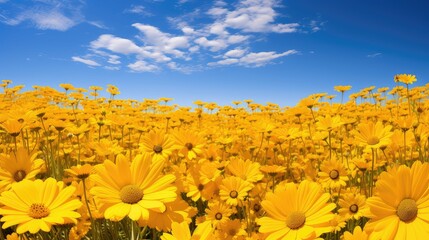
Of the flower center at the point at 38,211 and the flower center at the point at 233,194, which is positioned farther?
the flower center at the point at 233,194

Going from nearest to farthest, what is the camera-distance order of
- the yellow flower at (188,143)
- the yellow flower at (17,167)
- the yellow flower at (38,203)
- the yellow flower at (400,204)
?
the yellow flower at (400,204) < the yellow flower at (38,203) < the yellow flower at (17,167) < the yellow flower at (188,143)

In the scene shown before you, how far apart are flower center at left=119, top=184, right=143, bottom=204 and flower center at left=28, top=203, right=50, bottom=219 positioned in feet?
1.03

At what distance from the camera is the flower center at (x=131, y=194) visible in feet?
4.66

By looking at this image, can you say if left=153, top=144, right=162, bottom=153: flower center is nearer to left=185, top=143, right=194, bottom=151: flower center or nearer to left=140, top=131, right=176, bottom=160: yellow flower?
left=140, top=131, right=176, bottom=160: yellow flower

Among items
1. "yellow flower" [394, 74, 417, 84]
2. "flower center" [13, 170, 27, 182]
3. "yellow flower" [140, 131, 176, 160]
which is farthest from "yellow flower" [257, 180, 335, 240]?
"yellow flower" [394, 74, 417, 84]

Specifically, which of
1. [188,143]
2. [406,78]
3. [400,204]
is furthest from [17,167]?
[406,78]

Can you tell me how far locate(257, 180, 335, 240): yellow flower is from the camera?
1413 mm

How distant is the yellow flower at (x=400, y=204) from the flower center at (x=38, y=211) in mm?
1270

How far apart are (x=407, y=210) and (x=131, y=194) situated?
1.06m

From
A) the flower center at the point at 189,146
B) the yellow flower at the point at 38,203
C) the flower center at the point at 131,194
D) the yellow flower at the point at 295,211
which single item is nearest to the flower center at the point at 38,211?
the yellow flower at the point at 38,203

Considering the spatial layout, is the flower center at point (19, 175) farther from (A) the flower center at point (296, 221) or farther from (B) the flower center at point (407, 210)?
(B) the flower center at point (407, 210)

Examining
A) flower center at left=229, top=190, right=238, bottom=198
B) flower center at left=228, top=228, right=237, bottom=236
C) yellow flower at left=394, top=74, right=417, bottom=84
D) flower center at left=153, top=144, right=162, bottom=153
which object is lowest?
flower center at left=228, top=228, right=237, bottom=236

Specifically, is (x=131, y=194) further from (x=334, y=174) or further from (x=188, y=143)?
(x=334, y=174)

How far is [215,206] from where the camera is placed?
2668 millimetres
